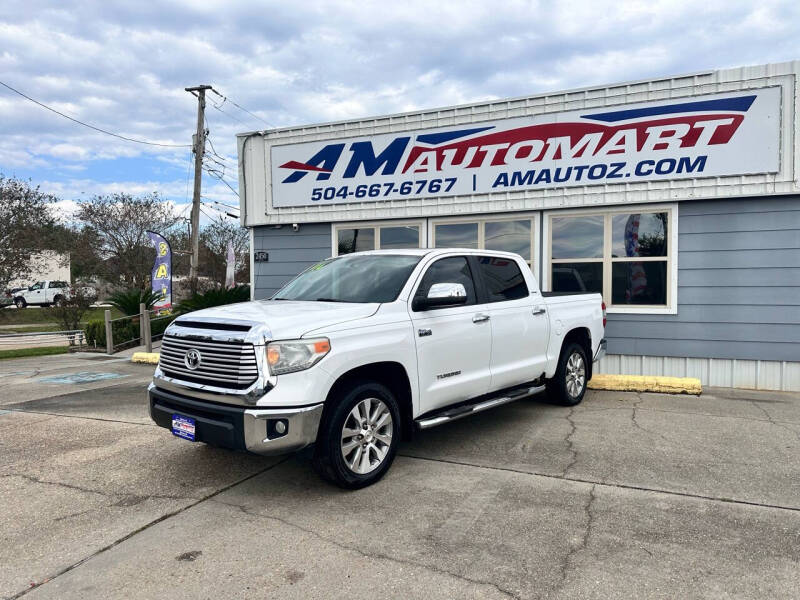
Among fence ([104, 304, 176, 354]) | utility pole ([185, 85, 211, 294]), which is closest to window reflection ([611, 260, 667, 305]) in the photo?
fence ([104, 304, 176, 354])

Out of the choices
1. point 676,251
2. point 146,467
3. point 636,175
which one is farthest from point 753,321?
point 146,467

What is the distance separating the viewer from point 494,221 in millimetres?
9828

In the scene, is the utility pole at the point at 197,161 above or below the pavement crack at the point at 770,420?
above

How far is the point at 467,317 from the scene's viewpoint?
5312 millimetres

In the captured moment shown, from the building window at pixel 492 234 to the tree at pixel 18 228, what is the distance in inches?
1010

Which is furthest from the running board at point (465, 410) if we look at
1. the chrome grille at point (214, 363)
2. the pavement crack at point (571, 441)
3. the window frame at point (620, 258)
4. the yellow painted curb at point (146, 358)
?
the yellow painted curb at point (146, 358)

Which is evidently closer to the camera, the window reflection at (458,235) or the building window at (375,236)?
the window reflection at (458,235)

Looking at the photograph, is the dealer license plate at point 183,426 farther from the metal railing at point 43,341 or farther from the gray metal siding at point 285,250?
the metal railing at point 43,341

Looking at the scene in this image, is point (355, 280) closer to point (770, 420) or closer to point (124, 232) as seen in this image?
point (770, 420)

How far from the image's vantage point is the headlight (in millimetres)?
3955

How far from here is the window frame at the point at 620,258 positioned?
8.66m

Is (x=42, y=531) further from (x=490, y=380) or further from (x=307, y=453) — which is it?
(x=490, y=380)

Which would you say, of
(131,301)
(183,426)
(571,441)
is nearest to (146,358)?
(131,301)

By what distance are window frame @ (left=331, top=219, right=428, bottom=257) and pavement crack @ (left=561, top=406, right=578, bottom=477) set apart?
437 cm
